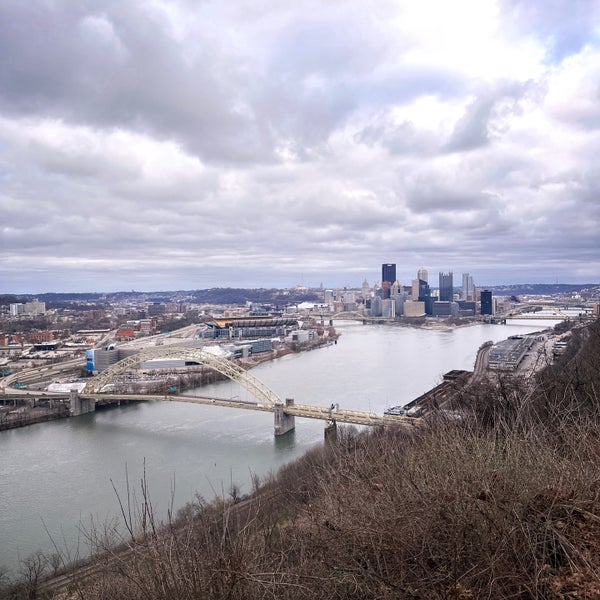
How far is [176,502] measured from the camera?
15.4 feet

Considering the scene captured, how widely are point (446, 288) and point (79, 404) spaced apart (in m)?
34.2

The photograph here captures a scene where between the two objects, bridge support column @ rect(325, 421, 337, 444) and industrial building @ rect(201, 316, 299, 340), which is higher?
industrial building @ rect(201, 316, 299, 340)

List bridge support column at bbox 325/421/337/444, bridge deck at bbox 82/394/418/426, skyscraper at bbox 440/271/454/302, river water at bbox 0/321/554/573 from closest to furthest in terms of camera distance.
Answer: river water at bbox 0/321/554/573
bridge deck at bbox 82/394/418/426
bridge support column at bbox 325/421/337/444
skyscraper at bbox 440/271/454/302

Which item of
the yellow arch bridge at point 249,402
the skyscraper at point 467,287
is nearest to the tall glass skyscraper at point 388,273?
the skyscraper at point 467,287

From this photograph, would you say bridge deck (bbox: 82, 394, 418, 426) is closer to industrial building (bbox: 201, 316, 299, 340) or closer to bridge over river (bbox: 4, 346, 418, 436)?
bridge over river (bbox: 4, 346, 418, 436)

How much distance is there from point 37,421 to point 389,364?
824cm

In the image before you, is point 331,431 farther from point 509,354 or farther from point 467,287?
point 467,287

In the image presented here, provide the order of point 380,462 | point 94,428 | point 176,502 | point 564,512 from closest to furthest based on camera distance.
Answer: point 564,512 → point 380,462 → point 176,502 → point 94,428

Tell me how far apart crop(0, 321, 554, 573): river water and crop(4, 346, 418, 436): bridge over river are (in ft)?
0.88

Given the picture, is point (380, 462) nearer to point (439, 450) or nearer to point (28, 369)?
point (439, 450)

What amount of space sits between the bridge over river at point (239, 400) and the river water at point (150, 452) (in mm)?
267

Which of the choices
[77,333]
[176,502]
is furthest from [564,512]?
[77,333]

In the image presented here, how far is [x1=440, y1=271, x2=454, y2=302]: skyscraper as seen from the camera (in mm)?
38656

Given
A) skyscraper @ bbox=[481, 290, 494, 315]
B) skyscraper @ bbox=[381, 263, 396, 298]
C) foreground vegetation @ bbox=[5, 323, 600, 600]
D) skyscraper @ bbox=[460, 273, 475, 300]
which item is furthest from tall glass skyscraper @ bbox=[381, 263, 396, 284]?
foreground vegetation @ bbox=[5, 323, 600, 600]
